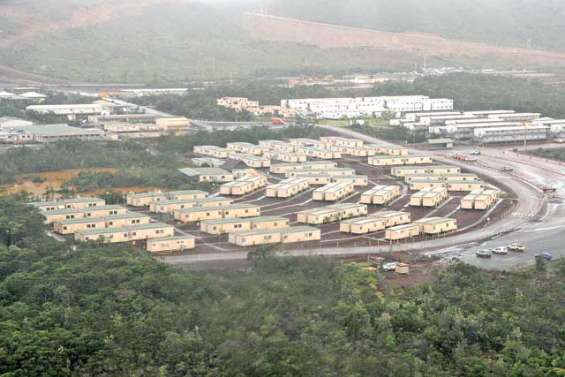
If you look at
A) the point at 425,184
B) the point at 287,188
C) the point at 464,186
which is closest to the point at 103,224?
the point at 287,188

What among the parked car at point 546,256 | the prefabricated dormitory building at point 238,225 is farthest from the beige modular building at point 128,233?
the parked car at point 546,256

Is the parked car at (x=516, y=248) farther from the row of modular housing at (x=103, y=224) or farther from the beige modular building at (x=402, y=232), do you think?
the row of modular housing at (x=103, y=224)

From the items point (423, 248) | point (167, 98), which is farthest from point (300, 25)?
point (423, 248)

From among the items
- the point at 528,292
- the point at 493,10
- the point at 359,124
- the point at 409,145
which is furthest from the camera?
the point at 493,10

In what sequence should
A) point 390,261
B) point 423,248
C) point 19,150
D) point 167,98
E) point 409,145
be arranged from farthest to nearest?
point 167,98, point 409,145, point 19,150, point 423,248, point 390,261

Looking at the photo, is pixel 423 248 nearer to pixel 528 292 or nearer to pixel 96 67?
pixel 528 292

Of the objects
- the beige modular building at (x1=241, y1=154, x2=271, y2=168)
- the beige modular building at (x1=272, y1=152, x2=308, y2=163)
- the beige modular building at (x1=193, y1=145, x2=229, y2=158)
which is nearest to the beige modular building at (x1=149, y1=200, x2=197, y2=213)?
the beige modular building at (x1=241, y1=154, x2=271, y2=168)

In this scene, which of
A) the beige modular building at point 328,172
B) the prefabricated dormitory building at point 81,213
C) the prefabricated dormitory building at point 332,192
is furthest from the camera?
the beige modular building at point 328,172
